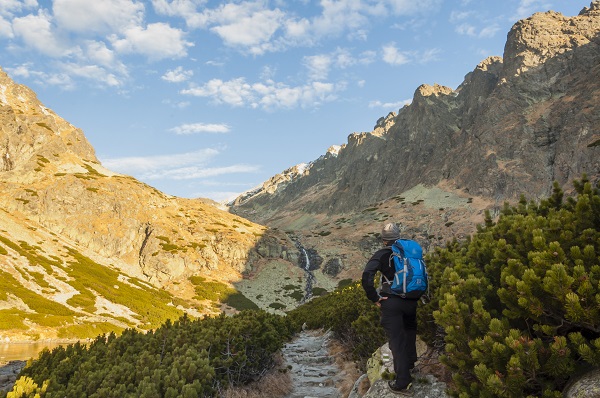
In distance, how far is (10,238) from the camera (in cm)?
5712

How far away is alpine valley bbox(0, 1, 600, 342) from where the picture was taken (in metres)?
49.8

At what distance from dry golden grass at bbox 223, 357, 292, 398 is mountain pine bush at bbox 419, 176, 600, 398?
263 inches

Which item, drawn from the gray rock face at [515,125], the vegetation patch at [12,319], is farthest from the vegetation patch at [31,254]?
the gray rock face at [515,125]

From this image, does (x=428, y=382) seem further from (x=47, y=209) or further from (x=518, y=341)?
(x=47, y=209)

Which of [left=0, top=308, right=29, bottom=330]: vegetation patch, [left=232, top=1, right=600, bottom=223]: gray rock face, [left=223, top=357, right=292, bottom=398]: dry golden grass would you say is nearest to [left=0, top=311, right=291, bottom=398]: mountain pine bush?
[left=223, top=357, right=292, bottom=398]: dry golden grass

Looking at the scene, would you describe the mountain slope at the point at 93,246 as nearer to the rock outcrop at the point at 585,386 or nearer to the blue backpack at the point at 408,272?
the blue backpack at the point at 408,272

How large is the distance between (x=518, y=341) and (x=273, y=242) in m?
86.1

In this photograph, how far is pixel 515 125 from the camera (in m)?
112

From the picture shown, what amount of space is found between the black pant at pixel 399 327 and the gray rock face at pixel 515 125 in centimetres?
9502

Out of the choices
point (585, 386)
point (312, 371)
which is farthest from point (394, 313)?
point (312, 371)

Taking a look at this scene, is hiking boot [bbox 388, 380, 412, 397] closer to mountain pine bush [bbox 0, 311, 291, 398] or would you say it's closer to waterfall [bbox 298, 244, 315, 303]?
mountain pine bush [bbox 0, 311, 291, 398]

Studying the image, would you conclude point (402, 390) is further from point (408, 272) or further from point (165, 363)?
point (165, 363)

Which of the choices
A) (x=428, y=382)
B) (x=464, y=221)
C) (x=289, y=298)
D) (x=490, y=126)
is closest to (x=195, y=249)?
(x=289, y=298)

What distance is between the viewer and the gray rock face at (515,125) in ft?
312
